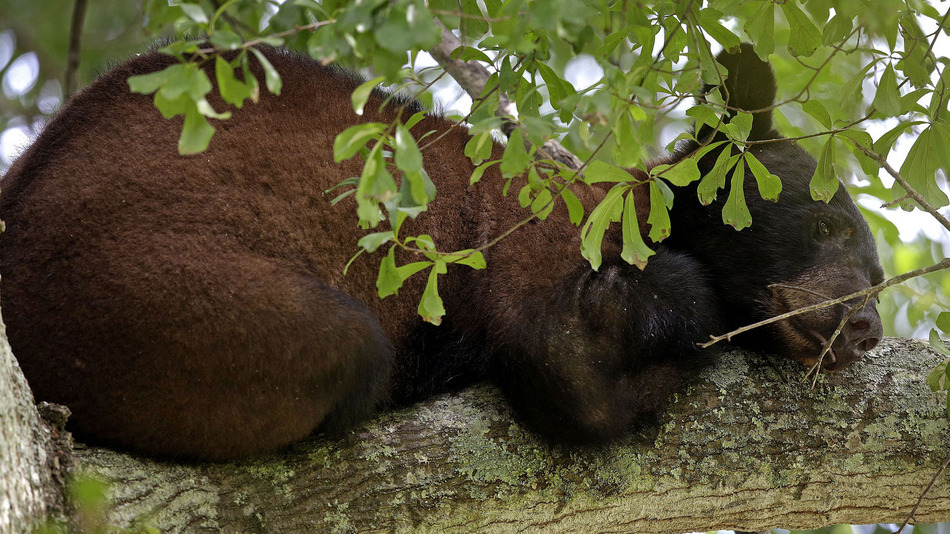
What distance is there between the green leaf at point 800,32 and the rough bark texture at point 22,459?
2.92 m

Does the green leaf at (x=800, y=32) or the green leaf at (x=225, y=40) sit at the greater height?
the green leaf at (x=800, y=32)

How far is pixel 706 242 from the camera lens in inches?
161

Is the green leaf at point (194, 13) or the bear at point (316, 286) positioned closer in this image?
the green leaf at point (194, 13)

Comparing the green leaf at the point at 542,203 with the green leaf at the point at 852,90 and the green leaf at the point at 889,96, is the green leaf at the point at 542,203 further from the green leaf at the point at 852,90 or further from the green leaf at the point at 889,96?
the green leaf at the point at 852,90

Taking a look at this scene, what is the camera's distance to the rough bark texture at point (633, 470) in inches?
116

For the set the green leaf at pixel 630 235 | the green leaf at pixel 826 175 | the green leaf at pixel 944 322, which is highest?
the green leaf at pixel 826 175

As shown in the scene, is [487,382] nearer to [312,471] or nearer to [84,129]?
[312,471]

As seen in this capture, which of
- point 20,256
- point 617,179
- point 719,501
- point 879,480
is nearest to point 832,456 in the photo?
point 879,480

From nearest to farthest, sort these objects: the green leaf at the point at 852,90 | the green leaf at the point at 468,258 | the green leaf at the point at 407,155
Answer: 1. the green leaf at the point at 407,155
2. the green leaf at the point at 468,258
3. the green leaf at the point at 852,90

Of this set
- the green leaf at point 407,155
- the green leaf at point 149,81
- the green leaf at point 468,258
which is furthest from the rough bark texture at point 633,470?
the green leaf at point 149,81

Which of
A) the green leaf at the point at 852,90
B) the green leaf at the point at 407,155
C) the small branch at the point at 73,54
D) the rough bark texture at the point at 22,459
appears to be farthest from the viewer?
the small branch at the point at 73,54

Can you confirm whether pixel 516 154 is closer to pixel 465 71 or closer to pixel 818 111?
pixel 818 111

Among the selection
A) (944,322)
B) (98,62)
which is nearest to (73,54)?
(98,62)

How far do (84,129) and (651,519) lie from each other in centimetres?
284
